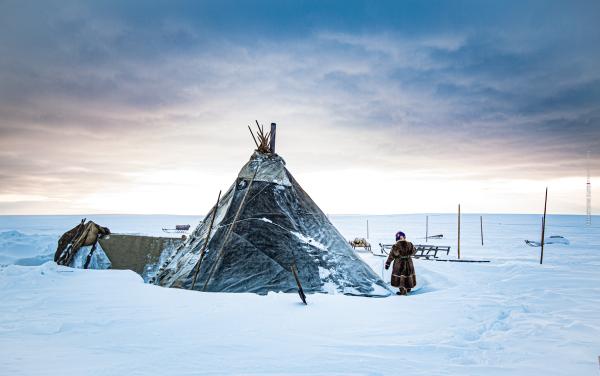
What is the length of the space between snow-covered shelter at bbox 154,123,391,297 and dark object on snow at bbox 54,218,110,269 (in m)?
4.89

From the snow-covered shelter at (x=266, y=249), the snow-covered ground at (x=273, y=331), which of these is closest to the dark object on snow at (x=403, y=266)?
the snow-covered shelter at (x=266, y=249)

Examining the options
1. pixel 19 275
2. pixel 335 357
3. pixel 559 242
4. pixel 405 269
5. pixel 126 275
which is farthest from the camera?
pixel 559 242

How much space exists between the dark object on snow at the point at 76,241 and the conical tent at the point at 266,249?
4878mm

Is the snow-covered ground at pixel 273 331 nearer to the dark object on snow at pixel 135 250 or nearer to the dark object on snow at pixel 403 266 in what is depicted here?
the dark object on snow at pixel 403 266

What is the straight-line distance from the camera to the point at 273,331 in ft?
14.2

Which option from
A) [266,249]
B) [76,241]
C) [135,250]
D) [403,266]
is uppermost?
[266,249]

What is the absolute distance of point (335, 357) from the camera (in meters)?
3.59

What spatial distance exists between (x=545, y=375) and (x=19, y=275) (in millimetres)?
8020

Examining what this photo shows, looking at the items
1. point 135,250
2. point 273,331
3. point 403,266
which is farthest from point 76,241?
point 403,266

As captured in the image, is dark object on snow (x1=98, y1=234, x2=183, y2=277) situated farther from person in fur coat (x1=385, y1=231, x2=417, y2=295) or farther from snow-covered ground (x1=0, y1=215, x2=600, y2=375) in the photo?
person in fur coat (x1=385, y1=231, x2=417, y2=295)

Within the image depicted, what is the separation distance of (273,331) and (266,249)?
3.72m

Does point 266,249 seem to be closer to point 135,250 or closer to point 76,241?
point 135,250

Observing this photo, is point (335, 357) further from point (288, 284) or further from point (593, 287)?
point (593, 287)

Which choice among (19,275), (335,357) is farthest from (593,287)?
(19,275)
